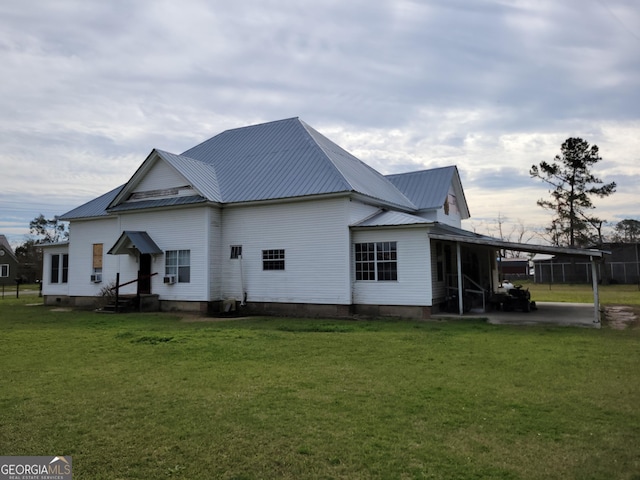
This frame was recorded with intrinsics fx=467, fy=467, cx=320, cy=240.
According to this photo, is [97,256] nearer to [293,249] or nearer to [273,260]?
[273,260]

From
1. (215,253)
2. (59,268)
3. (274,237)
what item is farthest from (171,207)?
(59,268)

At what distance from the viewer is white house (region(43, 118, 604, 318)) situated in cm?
1698

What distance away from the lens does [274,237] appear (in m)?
18.5

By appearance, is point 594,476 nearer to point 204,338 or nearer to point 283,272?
point 204,338

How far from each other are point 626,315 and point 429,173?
11.5 metres

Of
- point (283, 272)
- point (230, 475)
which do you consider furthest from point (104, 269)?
point (230, 475)

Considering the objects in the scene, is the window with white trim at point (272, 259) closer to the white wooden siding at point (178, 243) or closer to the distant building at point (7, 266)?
the white wooden siding at point (178, 243)

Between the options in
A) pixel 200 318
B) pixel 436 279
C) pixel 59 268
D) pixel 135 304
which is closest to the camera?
pixel 200 318

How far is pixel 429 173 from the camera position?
25.2 meters

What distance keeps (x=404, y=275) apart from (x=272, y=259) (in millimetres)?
5318

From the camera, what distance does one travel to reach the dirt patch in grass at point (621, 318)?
14366mm

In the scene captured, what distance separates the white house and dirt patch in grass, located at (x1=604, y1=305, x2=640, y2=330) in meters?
4.45

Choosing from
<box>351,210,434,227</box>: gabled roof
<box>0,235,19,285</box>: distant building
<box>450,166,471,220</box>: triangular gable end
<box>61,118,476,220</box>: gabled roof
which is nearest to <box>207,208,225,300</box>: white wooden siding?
<box>61,118,476,220</box>: gabled roof

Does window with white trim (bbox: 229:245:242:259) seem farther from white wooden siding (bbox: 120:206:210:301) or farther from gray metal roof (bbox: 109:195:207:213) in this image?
gray metal roof (bbox: 109:195:207:213)
